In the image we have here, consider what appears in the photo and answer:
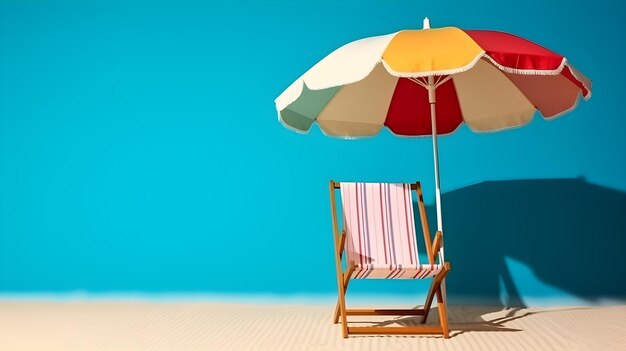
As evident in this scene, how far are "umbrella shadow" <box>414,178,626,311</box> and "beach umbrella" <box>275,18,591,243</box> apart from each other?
0.84 m

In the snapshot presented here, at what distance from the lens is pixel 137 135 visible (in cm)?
570

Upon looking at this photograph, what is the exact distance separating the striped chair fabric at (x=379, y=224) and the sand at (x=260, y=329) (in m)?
0.48

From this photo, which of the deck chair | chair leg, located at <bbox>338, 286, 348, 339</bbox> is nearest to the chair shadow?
the deck chair

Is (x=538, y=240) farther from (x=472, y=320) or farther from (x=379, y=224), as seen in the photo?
(x=379, y=224)

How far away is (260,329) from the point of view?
403cm

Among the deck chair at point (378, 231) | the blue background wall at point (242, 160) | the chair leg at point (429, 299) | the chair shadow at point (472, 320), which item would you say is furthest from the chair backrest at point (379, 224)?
the blue background wall at point (242, 160)

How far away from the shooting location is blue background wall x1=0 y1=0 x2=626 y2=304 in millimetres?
5242

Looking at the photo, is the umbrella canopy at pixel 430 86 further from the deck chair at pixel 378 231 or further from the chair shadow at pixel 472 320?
the chair shadow at pixel 472 320

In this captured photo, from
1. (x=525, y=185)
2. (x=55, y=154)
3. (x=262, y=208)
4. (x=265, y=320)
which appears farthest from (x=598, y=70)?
(x=55, y=154)

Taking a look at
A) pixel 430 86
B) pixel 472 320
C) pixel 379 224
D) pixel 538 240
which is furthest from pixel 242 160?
pixel 538 240

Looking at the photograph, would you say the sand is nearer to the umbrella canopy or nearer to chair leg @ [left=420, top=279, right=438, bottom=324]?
chair leg @ [left=420, top=279, right=438, bottom=324]

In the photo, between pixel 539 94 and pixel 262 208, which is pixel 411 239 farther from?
pixel 262 208

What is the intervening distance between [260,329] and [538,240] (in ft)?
7.69

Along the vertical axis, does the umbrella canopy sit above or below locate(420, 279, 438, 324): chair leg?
above
